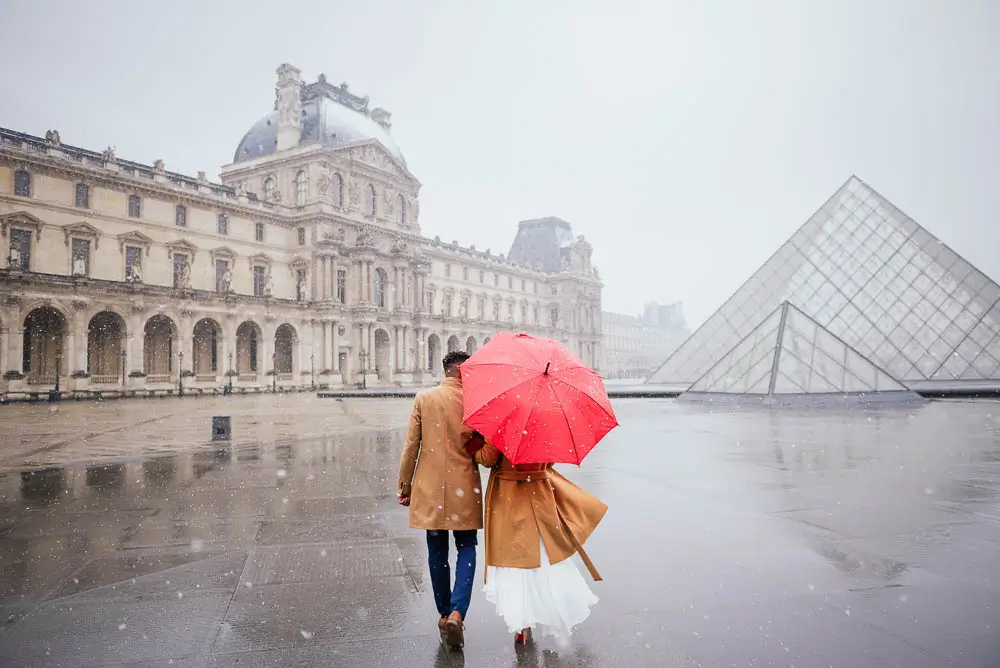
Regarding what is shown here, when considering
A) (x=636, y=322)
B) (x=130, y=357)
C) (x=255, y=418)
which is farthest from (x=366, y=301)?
(x=636, y=322)

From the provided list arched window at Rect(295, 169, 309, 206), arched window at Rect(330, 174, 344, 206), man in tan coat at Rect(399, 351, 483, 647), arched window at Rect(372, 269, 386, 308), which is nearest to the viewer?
man in tan coat at Rect(399, 351, 483, 647)

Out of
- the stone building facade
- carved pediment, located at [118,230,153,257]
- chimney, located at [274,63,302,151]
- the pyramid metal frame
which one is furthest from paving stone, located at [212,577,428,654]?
chimney, located at [274,63,302,151]

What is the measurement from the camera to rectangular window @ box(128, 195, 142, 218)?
124 ft

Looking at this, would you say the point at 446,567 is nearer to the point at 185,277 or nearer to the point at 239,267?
the point at 185,277

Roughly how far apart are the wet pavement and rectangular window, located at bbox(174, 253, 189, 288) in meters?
33.8

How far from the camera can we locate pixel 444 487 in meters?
3.34

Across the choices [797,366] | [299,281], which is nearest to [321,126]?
[299,281]

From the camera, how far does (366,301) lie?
48.1 metres

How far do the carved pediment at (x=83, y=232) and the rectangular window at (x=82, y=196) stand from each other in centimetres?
104

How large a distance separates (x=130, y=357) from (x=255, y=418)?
19468mm

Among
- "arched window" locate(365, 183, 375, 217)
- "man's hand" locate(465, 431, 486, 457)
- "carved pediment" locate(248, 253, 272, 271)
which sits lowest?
"man's hand" locate(465, 431, 486, 457)

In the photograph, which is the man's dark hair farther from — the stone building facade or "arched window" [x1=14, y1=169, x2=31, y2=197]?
"arched window" [x1=14, y1=169, x2=31, y2=197]

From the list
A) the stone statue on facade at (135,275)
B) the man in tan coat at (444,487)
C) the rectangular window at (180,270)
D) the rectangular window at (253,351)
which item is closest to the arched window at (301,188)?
the rectangular window at (180,270)

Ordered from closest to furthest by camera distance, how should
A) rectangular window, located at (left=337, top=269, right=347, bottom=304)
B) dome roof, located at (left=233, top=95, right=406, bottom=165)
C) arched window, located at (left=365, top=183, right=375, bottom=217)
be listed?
rectangular window, located at (left=337, top=269, right=347, bottom=304) < dome roof, located at (left=233, top=95, right=406, bottom=165) < arched window, located at (left=365, top=183, right=375, bottom=217)
